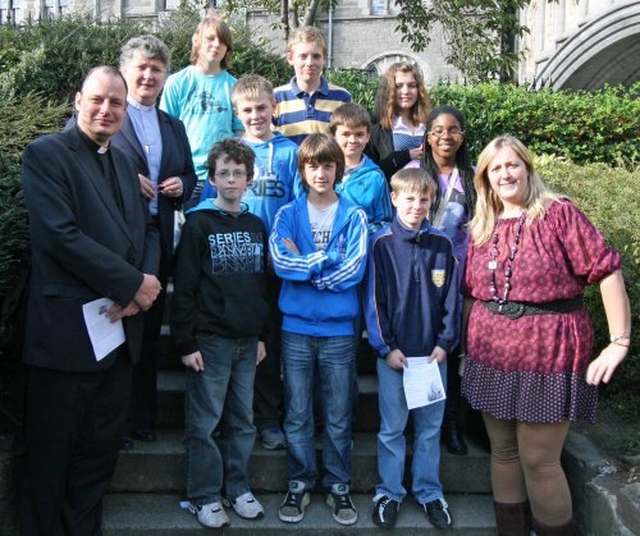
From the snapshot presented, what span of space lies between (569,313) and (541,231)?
367mm

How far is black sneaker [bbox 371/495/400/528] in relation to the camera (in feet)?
11.1

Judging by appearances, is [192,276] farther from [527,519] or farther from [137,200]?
[527,519]

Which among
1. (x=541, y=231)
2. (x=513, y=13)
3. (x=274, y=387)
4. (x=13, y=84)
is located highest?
(x=513, y=13)

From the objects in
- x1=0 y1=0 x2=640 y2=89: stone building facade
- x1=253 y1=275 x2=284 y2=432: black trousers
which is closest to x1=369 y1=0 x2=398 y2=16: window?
x1=0 y1=0 x2=640 y2=89: stone building facade

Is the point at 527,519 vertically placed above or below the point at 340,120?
below

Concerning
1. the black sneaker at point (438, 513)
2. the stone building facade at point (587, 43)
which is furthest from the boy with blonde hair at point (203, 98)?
the stone building facade at point (587, 43)

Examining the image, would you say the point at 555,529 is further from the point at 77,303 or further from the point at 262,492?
the point at 77,303

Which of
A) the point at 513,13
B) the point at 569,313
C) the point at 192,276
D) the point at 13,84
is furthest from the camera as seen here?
the point at 513,13

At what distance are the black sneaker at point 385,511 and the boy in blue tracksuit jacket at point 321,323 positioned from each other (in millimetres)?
106

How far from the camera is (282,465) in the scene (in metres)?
3.68

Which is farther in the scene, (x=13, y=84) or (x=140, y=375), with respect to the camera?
(x=13, y=84)

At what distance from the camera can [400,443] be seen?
3496mm

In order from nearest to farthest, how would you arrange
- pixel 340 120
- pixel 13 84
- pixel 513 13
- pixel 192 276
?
pixel 192 276
pixel 340 120
pixel 13 84
pixel 513 13

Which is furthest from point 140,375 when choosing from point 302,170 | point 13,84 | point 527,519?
point 13,84
